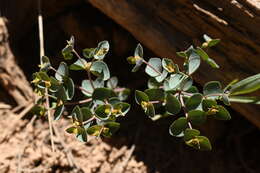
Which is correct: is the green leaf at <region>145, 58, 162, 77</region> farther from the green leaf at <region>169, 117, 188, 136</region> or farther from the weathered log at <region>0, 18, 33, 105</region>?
the weathered log at <region>0, 18, 33, 105</region>

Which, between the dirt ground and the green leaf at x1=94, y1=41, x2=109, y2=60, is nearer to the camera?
the green leaf at x1=94, y1=41, x2=109, y2=60

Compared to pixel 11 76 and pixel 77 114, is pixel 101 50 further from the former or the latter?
pixel 11 76

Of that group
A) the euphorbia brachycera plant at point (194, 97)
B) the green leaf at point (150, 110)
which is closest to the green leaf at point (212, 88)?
the euphorbia brachycera plant at point (194, 97)

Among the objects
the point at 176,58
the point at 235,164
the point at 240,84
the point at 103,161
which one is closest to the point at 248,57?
the point at 240,84

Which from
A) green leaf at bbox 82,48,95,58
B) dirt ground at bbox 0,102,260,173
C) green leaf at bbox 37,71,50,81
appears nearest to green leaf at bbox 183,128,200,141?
green leaf at bbox 82,48,95,58

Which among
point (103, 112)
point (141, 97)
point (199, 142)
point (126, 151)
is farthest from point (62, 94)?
point (126, 151)
